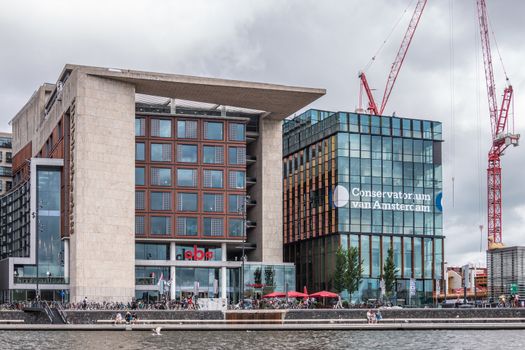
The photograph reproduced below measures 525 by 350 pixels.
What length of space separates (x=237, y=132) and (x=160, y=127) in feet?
36.0

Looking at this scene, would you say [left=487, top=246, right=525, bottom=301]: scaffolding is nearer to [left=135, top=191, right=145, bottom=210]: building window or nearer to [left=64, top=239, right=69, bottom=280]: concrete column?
[left=135, top=191, right=145, bottom=210]: building window

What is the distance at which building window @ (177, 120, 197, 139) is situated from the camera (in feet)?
424

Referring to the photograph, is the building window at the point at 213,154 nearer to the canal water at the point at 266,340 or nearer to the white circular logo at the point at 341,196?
the white circular logo at the point at 341,196

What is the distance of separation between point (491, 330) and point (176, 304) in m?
40.7

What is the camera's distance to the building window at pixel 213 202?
130 m

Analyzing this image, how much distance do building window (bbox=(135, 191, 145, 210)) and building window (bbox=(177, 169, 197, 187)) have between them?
5.46 metres

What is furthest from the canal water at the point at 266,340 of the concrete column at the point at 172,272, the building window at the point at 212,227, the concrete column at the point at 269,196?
the concrete column at the point at 269,196

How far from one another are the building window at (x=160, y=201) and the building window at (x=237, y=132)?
12.4m

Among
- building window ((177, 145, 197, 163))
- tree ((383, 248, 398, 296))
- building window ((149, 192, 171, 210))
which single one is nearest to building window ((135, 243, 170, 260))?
building window ((149, 192, 171, 210))

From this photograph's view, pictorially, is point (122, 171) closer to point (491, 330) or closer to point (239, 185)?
point (239, 185)


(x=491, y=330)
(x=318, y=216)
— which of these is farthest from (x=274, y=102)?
(x=491, y=330)

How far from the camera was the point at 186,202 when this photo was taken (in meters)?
129

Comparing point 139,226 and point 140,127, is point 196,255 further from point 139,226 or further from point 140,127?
point 140,127

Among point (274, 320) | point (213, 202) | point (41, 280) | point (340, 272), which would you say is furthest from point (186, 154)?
point (274, 320)
